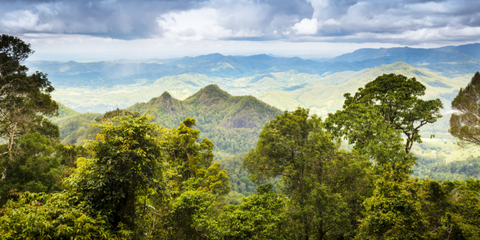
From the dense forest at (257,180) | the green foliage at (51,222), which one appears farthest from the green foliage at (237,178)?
the green foliage at (51,222)

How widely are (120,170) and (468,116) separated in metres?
22.9

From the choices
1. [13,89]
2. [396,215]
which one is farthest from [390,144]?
[13,89]

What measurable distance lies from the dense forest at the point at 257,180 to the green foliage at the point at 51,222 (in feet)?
0.12

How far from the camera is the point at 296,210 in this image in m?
15.0

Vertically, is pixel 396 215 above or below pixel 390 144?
below

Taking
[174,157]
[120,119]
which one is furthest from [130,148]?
[174,157]

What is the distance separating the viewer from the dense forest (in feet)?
26.7

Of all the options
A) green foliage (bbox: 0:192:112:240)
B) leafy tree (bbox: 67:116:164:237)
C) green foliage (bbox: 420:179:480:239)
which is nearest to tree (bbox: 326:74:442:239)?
green foliage (bbox: 420:179:480:239)

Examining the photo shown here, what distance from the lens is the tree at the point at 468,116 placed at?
16.0m

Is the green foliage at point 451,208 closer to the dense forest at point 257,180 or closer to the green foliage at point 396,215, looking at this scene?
the dense forest at point 257,180

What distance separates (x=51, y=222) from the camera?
20.9 ft

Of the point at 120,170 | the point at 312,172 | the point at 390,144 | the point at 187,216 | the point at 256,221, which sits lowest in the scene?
the point at 187,216

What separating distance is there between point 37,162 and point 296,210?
20.8 m

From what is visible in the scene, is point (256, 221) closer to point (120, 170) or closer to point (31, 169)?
point (120, 170)
